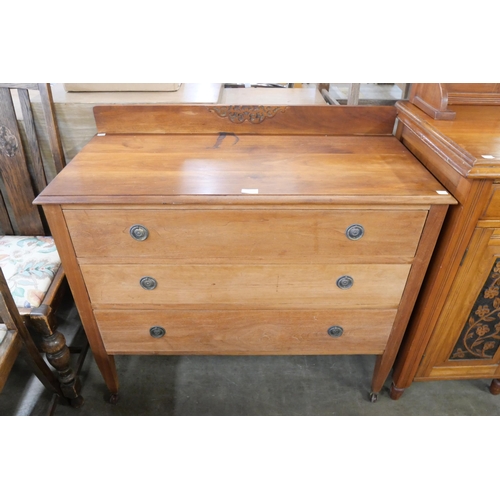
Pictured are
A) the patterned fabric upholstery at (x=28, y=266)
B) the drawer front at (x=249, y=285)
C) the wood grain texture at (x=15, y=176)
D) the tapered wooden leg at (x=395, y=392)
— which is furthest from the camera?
the tapered wooden leg at (x=395, y=392)

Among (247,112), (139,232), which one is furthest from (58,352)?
(247,112)

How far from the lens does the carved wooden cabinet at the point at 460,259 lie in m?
1.07

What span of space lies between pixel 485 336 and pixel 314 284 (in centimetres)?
70

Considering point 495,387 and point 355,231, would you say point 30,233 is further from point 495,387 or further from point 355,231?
point 495,387

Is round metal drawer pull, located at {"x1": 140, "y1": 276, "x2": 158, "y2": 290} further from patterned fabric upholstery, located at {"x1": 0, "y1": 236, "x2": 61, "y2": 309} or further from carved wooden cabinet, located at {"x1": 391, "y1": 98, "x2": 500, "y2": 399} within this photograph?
carved wooden cabinet, located at {"x1": 391, "y1": 98, "x2": 500, "y2": 399}

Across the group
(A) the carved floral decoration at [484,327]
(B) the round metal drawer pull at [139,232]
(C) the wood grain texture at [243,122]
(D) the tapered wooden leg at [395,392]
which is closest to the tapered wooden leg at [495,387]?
(A) the carved floral decoration at [484,327]

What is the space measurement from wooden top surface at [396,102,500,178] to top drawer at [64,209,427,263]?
0.19m

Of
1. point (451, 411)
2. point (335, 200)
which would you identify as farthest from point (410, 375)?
point (335, 200)

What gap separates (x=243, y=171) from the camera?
3.90 ft

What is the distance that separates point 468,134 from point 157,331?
1.21 m

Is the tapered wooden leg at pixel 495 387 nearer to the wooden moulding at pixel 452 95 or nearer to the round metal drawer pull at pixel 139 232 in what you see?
the wooden moulding at pixel 452 95

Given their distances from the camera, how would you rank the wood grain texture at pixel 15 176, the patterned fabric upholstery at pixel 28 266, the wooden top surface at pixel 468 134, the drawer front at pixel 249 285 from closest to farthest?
the wooden top surface at pixel 468 134, the drawer front at pixel 249 285, the patterned fabric upholstery at pixel 28 266, the wood grain texture at pixel 15 176

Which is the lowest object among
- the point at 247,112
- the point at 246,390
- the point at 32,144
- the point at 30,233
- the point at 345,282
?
the point at 246,390

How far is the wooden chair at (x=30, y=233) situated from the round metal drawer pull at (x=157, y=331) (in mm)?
321
